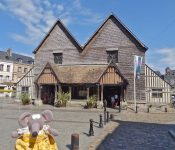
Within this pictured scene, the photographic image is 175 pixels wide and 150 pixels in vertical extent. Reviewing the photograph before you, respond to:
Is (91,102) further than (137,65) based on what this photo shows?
Yes

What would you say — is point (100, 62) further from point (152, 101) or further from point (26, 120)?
point (26, 120)

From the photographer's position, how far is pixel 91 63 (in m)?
31.3

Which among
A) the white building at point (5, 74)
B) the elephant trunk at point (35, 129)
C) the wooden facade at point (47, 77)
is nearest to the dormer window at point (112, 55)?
the wooden facade at point (47, 77)

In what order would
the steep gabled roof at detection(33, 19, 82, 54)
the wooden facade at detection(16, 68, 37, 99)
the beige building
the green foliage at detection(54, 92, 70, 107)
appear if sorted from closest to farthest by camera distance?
the green foliage at detection(54, 92, 70, 107)
the steep gabled roof at detection(33, 19, 82, 54)
the wooden facade at detection(16, 68, 37, 99)
the beige building

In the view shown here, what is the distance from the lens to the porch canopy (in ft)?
93.2

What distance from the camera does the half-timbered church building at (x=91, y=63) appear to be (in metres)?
28.8

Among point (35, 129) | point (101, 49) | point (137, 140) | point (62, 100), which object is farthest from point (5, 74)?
point (35, 129)

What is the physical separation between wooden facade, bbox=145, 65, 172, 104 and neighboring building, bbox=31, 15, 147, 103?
0.57 m

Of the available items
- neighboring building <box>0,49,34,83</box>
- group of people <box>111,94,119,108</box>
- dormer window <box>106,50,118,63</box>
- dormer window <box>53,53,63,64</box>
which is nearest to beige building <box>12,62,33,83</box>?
neighboring building <box>0,49,34,83</box>

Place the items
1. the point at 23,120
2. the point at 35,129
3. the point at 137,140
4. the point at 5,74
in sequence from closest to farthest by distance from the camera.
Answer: the point at 35,129 → the point at 23,120 → the point at 137,140 → the point at 5,74

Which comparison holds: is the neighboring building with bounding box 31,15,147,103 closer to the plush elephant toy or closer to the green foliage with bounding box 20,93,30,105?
the green foliage with bounding box 20,93,30,105

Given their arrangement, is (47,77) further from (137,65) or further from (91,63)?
(137,65)

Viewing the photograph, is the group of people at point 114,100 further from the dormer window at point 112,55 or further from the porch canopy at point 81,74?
the dormer window at point 112,55

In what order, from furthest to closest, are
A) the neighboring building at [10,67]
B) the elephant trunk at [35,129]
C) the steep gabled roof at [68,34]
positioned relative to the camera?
the neighboring building at [10,67] → the steep gabled roof at [68,34] → the elephant trunk at [35,129]
